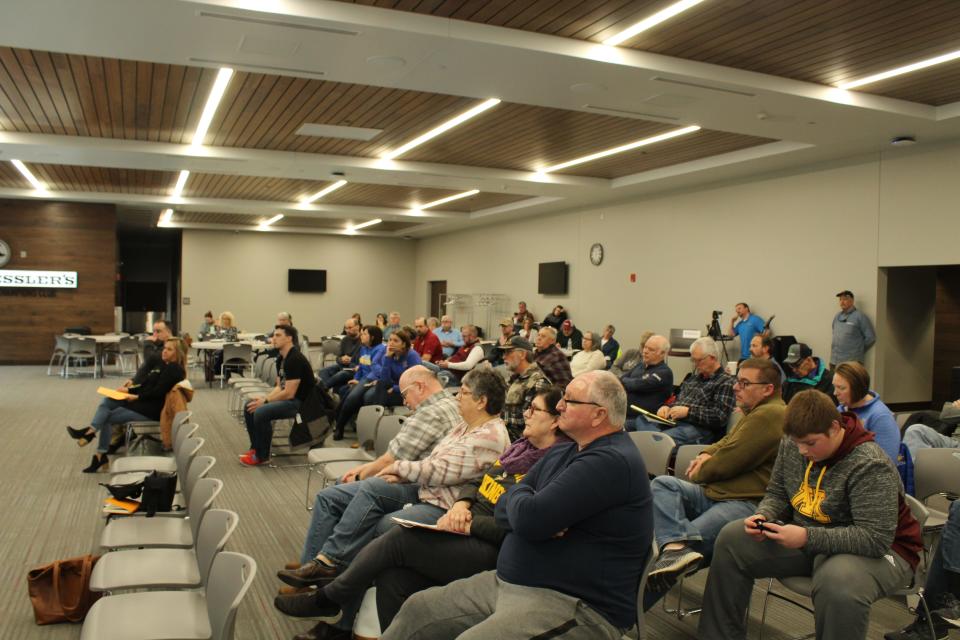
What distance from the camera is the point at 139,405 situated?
267 inches

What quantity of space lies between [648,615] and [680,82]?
4.55m

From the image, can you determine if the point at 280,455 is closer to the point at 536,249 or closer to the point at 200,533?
the point at 200,533

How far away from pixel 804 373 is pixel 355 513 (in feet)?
18.6

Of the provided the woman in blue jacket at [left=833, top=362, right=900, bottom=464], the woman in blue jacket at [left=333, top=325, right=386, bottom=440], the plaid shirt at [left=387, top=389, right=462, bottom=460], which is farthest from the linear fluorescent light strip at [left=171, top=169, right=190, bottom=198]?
the woman in blue jacket at [left=833, top=362, right=900, bottom=464]

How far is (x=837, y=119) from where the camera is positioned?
7.85 metres

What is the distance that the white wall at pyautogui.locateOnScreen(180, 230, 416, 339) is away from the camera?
2164 centimetres

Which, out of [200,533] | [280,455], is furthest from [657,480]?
[280,455]

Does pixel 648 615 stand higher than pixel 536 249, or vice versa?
pixel 536 249

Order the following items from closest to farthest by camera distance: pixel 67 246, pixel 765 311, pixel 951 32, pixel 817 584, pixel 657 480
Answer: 1. pixel 817 584
2. pixel 657 480
3. pixel 951 32
4. pixel 765 311
5. pixel 67 246

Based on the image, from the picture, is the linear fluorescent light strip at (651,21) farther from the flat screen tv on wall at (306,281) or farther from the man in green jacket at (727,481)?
the flat screen tv on wall at (306,281)

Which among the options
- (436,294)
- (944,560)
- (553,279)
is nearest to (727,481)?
(944,560)

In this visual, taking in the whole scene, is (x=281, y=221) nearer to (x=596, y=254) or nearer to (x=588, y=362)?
(x=596, y=254)

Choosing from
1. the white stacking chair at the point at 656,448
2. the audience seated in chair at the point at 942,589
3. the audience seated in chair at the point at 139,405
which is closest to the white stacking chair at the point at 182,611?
the white stacking chair at the point at 656,448

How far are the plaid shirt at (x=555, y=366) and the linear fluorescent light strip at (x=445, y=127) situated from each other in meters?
2.59
